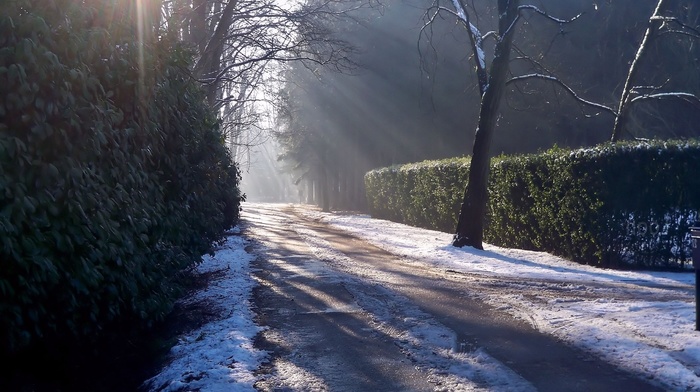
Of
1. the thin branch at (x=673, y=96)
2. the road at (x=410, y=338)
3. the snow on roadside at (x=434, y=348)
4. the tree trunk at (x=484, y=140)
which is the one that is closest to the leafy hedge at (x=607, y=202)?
the tree trunk at (x=484, y=140)

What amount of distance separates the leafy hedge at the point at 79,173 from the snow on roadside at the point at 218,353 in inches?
23.9

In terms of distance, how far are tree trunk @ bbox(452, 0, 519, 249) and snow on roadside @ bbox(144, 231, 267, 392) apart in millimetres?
8826

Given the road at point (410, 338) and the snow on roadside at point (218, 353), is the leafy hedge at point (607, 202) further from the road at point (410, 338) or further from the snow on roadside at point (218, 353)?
the snow on roadside at point (218, 353)

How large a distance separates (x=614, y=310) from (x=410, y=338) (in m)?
2.99

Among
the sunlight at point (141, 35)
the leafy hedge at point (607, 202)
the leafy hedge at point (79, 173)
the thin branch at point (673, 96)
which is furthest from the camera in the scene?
the thin branch at point (673, 96)

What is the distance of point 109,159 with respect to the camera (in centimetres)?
646

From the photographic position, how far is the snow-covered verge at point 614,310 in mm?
6789

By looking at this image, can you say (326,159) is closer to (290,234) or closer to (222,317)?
(290,234)

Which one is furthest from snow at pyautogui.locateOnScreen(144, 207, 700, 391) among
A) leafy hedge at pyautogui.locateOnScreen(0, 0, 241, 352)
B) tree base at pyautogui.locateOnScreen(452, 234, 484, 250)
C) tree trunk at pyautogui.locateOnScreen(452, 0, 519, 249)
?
tree trunk at pyautogui.locateOnScreen(452, 0, 519, 249)

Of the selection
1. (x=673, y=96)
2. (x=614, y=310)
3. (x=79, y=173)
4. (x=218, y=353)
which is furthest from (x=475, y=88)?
(x=79, y=173)

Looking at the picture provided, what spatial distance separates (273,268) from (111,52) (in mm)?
8312

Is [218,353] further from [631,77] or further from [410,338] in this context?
[631,77]

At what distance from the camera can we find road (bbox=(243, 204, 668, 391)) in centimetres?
637

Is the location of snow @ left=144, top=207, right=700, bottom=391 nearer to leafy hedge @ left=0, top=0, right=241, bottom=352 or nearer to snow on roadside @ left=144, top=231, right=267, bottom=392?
snow on roadside @ left=144, top=231, right=267, bottom=392
